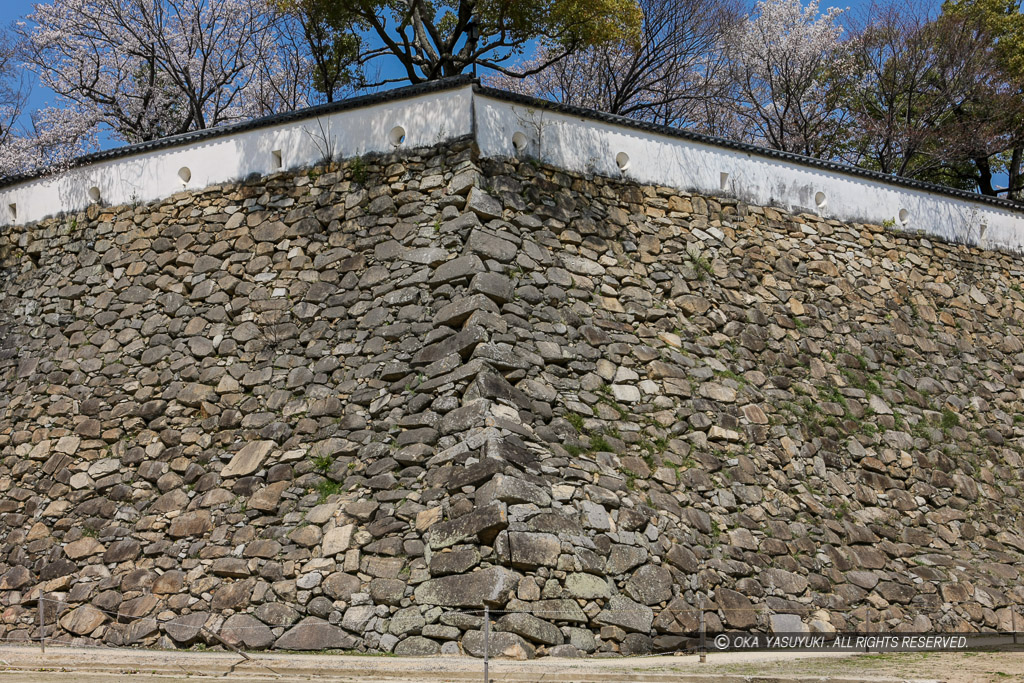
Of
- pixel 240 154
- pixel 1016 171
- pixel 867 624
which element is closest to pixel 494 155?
pixel 240 154

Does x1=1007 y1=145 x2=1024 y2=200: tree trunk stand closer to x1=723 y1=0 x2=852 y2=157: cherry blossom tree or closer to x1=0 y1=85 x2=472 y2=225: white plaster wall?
x1=723 y1=0 x2=852 y2=157: cherry blossom tree

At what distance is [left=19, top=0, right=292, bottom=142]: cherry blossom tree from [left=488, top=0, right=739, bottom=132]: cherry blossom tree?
5.50m

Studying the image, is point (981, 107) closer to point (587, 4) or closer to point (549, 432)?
point (587, 4)

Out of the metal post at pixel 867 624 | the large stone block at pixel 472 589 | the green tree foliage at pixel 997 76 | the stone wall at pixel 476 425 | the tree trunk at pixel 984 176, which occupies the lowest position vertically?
the metal post at pixel 867 624

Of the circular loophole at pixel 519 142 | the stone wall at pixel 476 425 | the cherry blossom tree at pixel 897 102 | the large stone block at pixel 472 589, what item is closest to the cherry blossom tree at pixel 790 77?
the cherry blossom tree at pixel 897 102

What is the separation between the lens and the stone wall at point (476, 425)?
7789 millimetres

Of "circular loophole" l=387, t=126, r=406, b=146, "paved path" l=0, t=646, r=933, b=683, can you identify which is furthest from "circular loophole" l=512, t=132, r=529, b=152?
"paved path" l=0, t=646, r=933, b=683

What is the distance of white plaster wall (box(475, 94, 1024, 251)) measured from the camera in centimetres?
1038

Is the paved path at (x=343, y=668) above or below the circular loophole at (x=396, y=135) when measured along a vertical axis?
below

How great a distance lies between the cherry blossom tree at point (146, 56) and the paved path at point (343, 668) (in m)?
12.2

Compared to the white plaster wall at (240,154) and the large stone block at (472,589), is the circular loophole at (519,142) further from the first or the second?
the large stone block at (472,589)

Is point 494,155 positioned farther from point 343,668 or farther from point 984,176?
point 984,176

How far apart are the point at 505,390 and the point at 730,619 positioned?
8.96ft

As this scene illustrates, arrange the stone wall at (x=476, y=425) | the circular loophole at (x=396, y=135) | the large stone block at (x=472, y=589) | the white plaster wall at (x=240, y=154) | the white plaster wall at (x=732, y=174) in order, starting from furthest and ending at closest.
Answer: the white plaster wall at (x=732, y=174), the circular loophole at (x=396, y=135), the white plaster wall at (x=240, y=154), the stone wall at (x=476, y=425), the large stone block at (x=472, y=589)
